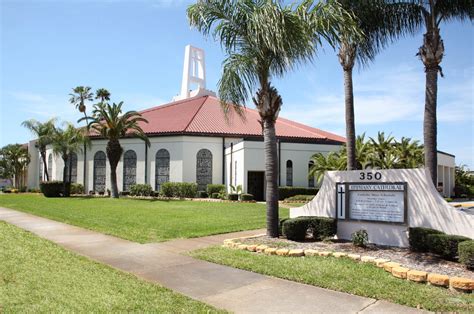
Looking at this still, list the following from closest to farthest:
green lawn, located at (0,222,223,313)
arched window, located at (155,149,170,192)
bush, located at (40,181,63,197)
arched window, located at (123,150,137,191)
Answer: green lawn, located at (0,222,223,313)
bush, located at (40,181,63,197)
arched window, located at (155,149,170,192)
arched window, located at (123,150,137,191)

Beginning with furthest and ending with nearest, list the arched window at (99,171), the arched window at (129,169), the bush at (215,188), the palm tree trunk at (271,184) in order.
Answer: the arched window at (99,171)
the arched window at (129,169)
the bush at (215,188)
the palm tree trunk at (271,184)

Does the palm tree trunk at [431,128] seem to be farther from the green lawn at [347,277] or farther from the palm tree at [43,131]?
the palm tree at [43,131]

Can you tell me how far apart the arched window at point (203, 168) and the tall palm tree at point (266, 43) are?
887 inches

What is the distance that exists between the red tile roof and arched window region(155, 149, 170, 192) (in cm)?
197

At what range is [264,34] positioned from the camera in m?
10.5

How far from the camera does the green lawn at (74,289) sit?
5.61 meters

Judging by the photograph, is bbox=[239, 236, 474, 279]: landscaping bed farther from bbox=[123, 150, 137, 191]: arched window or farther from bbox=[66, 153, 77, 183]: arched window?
bbox=[66, 153, 77, 183]: arched window

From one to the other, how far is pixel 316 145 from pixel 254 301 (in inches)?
1147

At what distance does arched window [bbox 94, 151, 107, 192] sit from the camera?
3966cm

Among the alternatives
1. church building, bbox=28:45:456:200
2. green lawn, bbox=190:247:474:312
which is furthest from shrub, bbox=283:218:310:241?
church building, bbox=28:45:456:200

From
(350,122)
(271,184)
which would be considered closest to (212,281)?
(271,184)

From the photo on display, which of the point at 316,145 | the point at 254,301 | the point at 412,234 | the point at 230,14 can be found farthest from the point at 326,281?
the point at 316,145

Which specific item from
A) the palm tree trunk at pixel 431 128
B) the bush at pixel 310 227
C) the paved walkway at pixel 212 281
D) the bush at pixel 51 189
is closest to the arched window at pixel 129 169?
→ the bush at pixel 51 189

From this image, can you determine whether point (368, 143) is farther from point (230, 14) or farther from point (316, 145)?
point (230, 14)
